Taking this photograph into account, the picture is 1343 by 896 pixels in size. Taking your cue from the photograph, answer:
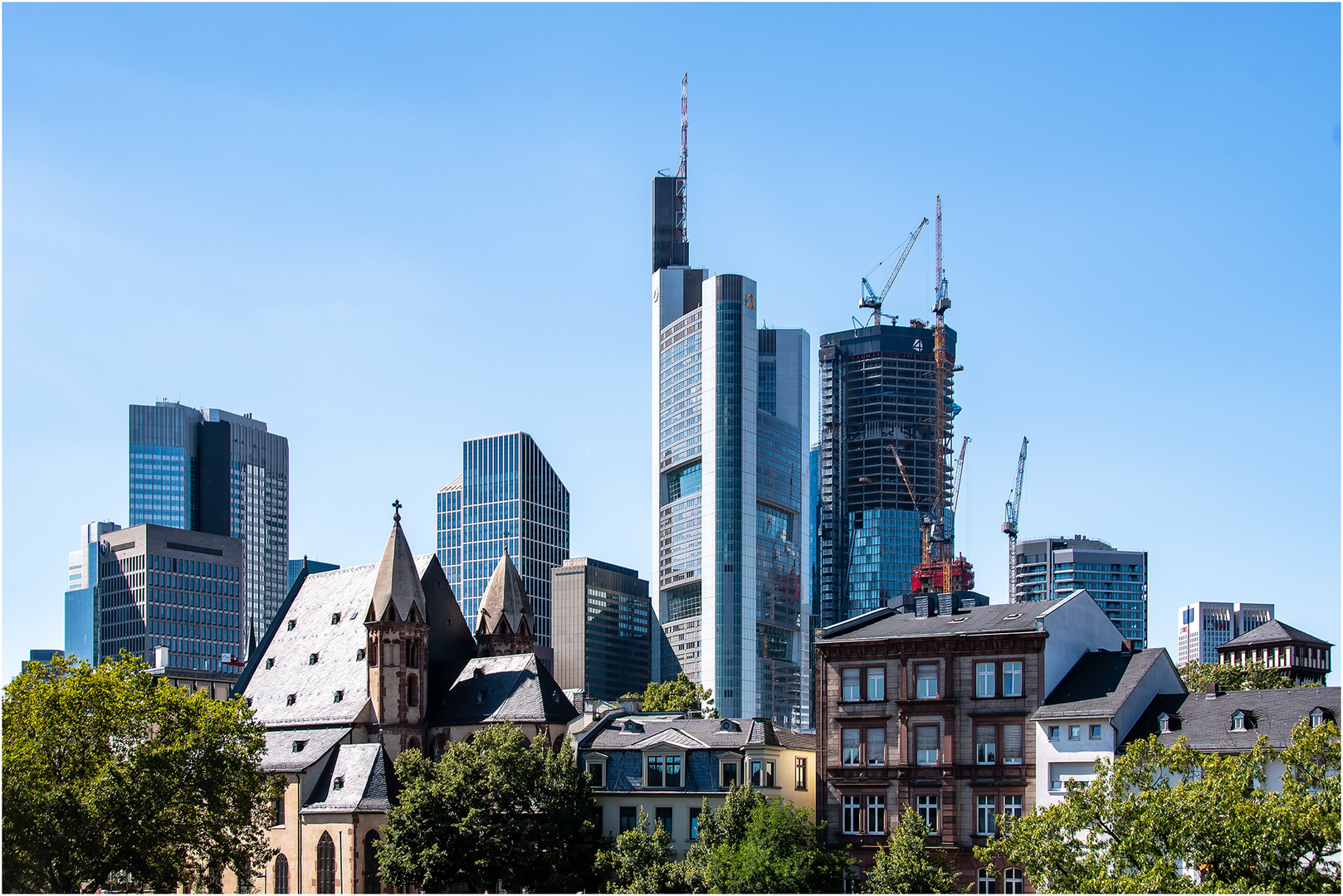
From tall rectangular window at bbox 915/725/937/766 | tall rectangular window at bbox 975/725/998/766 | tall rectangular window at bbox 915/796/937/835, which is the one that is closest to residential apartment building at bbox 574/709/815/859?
tall rectangular window at bbox 915/796/937/835

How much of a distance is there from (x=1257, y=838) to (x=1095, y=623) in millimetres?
38518

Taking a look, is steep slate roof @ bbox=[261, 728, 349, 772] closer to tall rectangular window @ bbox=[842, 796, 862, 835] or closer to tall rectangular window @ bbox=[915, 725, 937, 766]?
tall rectangular window @ bbox=[842, 796, 862, 835]

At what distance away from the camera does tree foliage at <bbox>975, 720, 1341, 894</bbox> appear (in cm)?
5622

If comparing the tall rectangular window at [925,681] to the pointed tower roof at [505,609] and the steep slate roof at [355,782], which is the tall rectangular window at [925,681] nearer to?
the steep slate roof at [355,782]

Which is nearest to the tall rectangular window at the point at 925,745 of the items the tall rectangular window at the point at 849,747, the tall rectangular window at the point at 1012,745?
the tall rectangular window at the point at 849,747

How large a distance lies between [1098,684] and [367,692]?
54753 mm

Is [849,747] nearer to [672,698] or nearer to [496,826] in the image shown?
[496,826]

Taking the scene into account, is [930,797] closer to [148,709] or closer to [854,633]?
[854,633]

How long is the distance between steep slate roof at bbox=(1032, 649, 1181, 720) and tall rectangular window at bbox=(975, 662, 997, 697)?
3110 millimetres

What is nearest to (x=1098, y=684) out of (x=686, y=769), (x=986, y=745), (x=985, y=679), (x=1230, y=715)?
(x=985, y=679)

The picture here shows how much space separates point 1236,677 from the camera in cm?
13238

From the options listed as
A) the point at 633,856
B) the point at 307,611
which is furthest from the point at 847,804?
the point at 307,611

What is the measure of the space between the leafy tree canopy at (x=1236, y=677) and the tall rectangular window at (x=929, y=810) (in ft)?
150

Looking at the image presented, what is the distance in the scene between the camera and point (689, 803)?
316 feet
